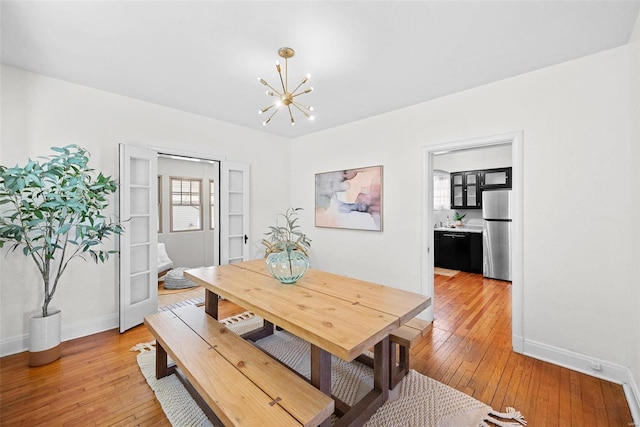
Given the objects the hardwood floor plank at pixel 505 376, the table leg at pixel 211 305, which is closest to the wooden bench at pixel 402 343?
the hardwood floor plank at pixel 505 376

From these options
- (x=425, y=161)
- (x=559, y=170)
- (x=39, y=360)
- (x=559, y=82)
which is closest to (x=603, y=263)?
(x=559, y=170)

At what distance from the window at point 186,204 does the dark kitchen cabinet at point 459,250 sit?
5172mm

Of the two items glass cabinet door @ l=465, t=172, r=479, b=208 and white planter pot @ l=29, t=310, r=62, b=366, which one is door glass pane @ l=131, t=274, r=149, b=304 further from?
glass cabinet door @ l=465, t=172, r=479, b=208

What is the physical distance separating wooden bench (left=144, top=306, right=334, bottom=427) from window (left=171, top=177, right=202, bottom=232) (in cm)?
414

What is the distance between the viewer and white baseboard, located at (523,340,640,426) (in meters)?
1.79

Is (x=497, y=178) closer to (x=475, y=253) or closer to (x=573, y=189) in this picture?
(x=475, y=253)

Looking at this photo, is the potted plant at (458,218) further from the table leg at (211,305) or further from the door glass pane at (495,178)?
the table leg at (211,305)

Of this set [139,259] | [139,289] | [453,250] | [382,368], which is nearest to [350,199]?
[382,368]

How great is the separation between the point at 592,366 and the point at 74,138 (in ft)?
16.9

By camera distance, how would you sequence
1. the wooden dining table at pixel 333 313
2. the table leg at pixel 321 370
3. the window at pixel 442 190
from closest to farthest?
1. the wooden dining table at pixel 333 313
2. the table leg at pixel 321 370
3. the window at pixel 442 190

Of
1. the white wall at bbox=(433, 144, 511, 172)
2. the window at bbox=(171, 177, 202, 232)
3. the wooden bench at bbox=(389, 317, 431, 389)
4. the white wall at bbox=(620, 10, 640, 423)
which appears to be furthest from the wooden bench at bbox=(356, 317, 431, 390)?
the window at bbox=(171, 177, 202, 232)

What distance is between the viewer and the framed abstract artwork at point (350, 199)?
11.7 feet

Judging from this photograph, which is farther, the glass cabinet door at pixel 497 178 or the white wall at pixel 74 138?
the glass cabinet door at pixel 497 178

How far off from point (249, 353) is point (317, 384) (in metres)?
0.46
